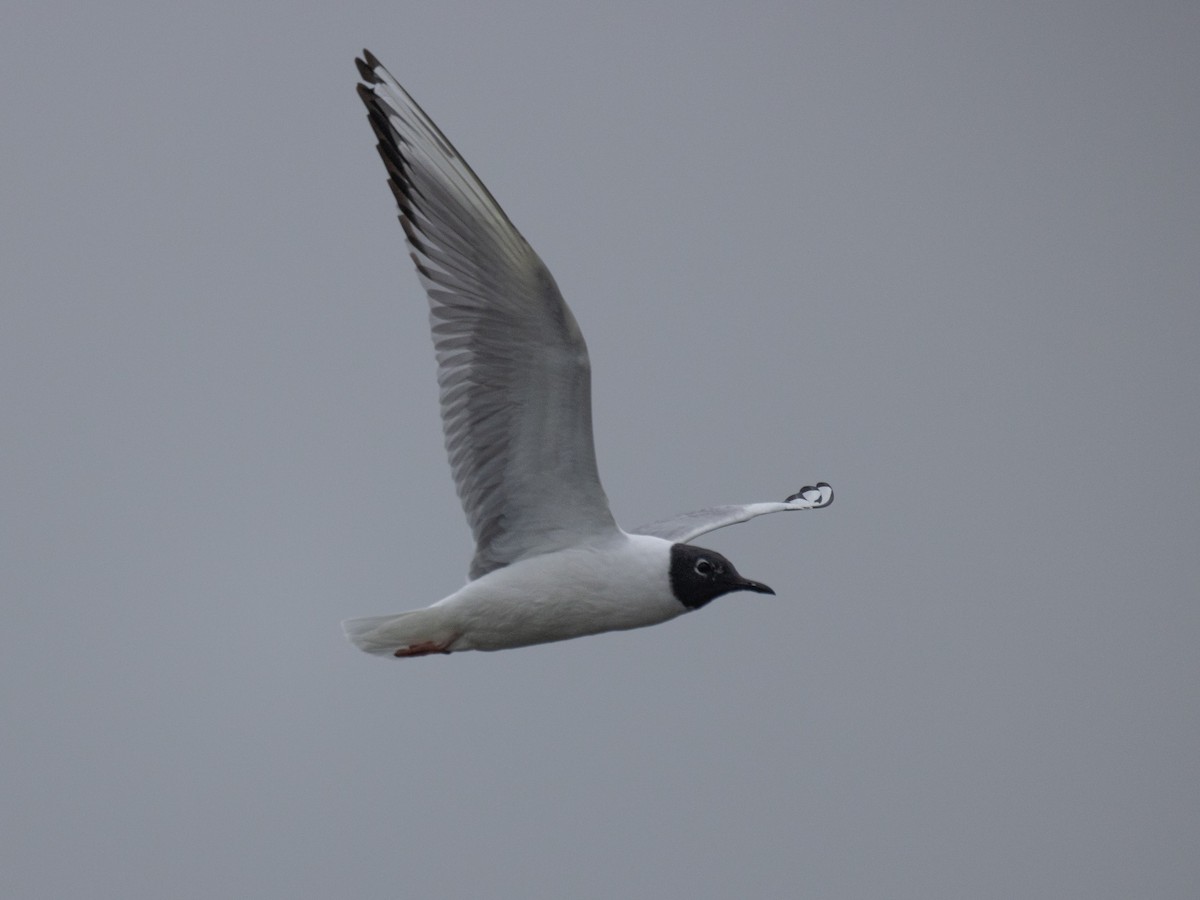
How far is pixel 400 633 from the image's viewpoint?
748 cm

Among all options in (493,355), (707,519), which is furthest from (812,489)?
(493,355)

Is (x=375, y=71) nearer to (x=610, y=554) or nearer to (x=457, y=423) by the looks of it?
(x=457, y=423)

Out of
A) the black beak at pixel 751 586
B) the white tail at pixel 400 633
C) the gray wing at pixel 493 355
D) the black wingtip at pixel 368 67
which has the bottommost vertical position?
the black beak at pixel 751 586

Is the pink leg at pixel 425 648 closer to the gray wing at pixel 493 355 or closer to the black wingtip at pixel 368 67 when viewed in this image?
the gray wing at pixel 493 355

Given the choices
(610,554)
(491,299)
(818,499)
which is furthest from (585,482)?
(818,499)

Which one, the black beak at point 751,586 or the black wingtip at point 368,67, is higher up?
the black wingtip at point 368,67

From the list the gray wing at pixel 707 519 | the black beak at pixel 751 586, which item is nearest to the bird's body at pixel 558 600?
the black beak at pixel 751 586

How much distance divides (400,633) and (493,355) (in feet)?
4.15

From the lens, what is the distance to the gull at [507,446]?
22.0 feet

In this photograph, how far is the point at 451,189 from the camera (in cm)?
672

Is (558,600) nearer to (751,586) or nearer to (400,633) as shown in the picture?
(400,633)

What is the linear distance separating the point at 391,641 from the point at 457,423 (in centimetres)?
97

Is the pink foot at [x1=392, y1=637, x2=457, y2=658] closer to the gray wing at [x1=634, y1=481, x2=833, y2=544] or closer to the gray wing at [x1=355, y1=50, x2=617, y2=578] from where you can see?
the gray wing at [x1=355, y1=50, x2=617, y2=578]

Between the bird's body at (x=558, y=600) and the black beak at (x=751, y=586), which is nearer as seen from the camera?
the bird's body at (x=558, y=600)
